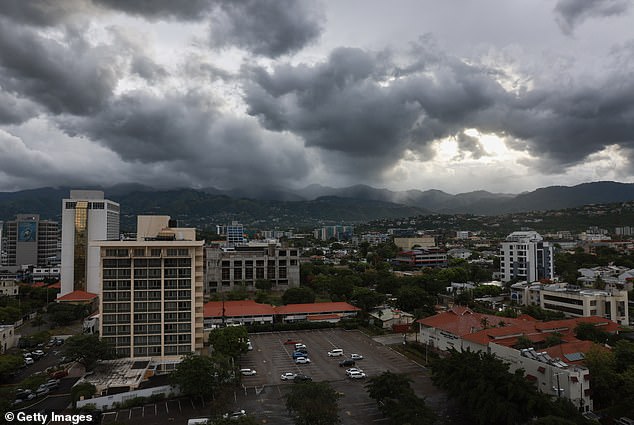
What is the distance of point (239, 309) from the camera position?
4678cm

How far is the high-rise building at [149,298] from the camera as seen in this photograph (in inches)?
1226

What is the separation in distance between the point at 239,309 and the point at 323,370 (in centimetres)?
1854

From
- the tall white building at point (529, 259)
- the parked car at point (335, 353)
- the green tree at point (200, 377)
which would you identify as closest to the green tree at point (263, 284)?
the parked car at point (335, 353)

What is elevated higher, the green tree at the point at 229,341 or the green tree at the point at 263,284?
the green tree at the point at 229,341

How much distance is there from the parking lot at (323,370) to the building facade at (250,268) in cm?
2715

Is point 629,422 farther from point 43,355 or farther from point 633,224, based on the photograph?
point 633,224

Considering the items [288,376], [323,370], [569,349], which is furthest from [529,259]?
[288,376]

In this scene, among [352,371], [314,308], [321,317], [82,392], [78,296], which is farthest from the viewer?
[78,296]

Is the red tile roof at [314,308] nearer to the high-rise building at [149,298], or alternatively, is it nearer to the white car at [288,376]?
the high-rise building at [149,298]

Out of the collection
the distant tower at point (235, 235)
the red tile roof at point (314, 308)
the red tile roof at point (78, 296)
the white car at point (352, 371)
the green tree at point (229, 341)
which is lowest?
the white car at point (352, 371)

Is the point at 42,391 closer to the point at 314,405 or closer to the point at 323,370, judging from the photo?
the point at 323,370

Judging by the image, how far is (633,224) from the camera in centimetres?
16512

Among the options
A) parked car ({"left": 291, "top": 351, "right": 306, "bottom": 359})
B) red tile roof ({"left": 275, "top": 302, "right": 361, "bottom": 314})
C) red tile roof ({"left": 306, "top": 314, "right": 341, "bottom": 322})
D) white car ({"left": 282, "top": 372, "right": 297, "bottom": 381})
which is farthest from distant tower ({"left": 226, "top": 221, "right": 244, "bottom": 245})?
white car ({"left": 282, "top": 372, "right": 297, "bottom": 381})

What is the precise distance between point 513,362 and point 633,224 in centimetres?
18015
